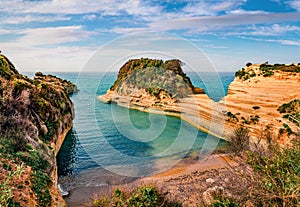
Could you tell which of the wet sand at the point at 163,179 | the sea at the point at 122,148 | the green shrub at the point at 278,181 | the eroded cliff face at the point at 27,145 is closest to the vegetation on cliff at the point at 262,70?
the sea at the point at 122,148

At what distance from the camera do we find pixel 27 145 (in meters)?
12.6

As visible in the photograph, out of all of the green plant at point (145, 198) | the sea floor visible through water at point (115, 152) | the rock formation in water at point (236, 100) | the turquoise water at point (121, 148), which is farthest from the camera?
the rock formation in water at point (236, 100)

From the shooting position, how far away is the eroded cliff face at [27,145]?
8.75 m

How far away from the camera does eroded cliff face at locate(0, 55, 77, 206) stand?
8.75 metres

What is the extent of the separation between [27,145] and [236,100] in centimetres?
2416

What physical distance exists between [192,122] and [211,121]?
3595mm

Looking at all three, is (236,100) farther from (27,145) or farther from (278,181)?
(27,145)

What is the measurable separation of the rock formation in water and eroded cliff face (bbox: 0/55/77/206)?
11.8 m

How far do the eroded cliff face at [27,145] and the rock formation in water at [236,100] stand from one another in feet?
38.8

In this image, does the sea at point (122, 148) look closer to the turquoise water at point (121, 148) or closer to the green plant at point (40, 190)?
the turquoise water at point (121, 148)

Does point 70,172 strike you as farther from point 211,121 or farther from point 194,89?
point 194,89

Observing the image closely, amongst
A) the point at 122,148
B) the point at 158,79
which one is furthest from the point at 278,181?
the point at 158,79

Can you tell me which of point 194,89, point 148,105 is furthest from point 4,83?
point 194,89

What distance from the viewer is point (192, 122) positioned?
111 feet
